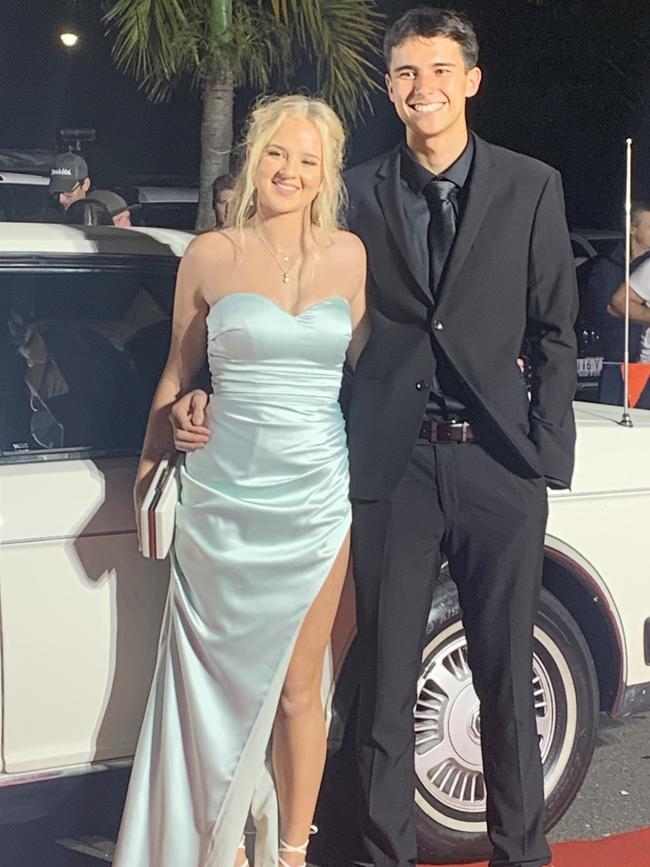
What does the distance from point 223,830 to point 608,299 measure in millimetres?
4253

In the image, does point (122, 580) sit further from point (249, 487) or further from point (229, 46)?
point (229, 46)

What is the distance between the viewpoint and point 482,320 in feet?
10.7

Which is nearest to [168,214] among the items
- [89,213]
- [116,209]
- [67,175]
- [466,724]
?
[67,175]

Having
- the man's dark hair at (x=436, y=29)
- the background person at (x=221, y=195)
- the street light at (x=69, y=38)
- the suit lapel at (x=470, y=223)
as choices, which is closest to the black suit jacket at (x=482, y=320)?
the suit lapel at (x=470, y=223)

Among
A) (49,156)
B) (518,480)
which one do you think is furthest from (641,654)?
(49,156)

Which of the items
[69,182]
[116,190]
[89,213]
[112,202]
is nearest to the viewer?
[89,213]

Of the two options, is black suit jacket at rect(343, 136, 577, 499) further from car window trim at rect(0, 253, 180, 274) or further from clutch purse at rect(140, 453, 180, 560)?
car window trim at rect(0, 253, 180, 274)

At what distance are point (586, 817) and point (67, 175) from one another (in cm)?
585

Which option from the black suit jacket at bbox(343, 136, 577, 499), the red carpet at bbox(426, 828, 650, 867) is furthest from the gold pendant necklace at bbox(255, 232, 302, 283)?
the red carpet at bbox(426, 828, 650, 867)

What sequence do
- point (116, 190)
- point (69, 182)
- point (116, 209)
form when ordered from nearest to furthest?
point (116, 209), point (69, 182), point (116, 190)

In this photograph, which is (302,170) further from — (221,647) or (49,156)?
(49,156)

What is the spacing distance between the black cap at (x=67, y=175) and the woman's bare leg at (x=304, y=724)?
19.1 ft

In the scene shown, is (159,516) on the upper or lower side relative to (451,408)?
lower

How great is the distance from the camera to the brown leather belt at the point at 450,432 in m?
3.32
